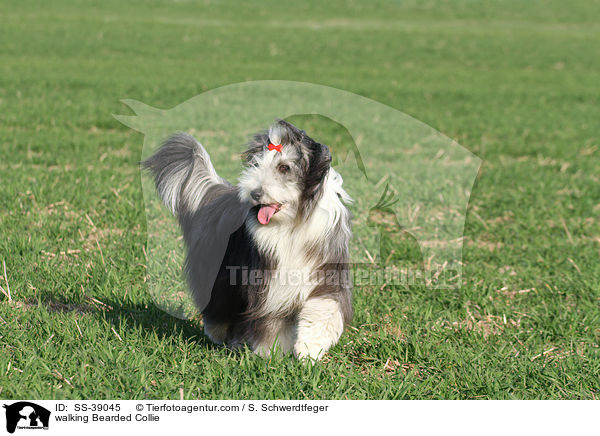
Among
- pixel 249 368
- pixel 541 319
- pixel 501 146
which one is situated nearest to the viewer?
pixel 249 368

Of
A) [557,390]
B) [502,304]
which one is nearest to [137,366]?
[557,390]

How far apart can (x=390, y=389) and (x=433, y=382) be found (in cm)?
37

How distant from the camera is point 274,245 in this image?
339cm

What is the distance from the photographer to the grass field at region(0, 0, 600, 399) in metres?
3.57

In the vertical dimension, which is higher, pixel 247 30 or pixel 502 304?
pixel 247 30

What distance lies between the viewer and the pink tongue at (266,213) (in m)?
3.19

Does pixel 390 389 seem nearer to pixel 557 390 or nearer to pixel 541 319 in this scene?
pixel 557 390

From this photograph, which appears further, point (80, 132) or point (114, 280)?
point (80, 132)

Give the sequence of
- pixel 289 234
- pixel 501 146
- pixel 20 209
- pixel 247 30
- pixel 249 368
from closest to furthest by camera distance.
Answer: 1. pixel 289 234
2. pixel 249 368
3. pixel 20 209
4. pixel 501 146
5. pixel 247 30

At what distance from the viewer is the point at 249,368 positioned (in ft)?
11.7

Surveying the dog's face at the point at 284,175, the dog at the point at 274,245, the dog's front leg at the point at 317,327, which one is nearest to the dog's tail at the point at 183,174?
the dog at the point at 274,245
